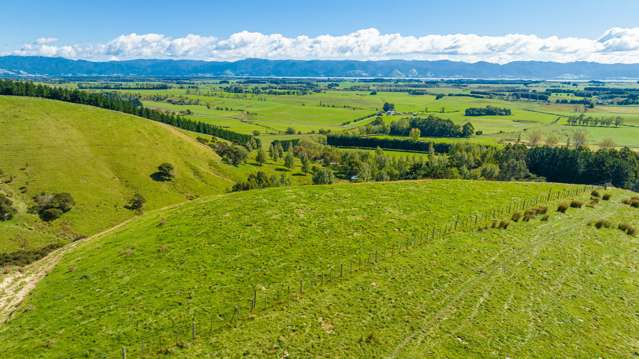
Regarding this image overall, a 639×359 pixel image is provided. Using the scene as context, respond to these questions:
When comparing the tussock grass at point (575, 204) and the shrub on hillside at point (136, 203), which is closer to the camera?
the tussock grass at point (575, 204)

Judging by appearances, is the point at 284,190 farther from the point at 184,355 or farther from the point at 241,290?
the point at 184,355

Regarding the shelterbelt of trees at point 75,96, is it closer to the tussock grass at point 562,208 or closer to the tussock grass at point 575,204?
the tussock grass at point 575,204

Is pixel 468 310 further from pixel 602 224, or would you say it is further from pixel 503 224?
pixel 602 224

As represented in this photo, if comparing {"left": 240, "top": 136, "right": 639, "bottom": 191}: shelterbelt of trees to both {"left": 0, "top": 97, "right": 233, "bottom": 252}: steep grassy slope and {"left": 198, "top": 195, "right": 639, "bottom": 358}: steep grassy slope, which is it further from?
{"left": 198, "top": 195, "right": 639, "bottom": 358}: steep grassy slope

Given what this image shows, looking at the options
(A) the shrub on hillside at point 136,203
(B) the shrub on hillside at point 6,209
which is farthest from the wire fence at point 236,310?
(A) the shrub on hillside at point 136,203

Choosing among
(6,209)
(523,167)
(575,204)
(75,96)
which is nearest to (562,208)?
(575,204)

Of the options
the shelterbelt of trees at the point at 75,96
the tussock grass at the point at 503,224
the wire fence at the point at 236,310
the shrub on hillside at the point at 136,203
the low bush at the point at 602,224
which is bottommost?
the shrub on hillside at the point at 136,203

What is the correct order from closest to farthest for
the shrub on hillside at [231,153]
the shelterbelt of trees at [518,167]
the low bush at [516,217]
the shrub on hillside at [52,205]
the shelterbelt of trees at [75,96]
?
the low bush at [516,217] < the shrub on hillside at [52,205] < the shelterbelt of trees at [518,167] < the shrub on hillside at [231,153] < the shelterbelt of trees at [75,96]

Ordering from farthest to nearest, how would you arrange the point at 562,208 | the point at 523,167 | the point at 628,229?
1. the point at 523,167
2. the point at 562,208
3. the point at 628,229
